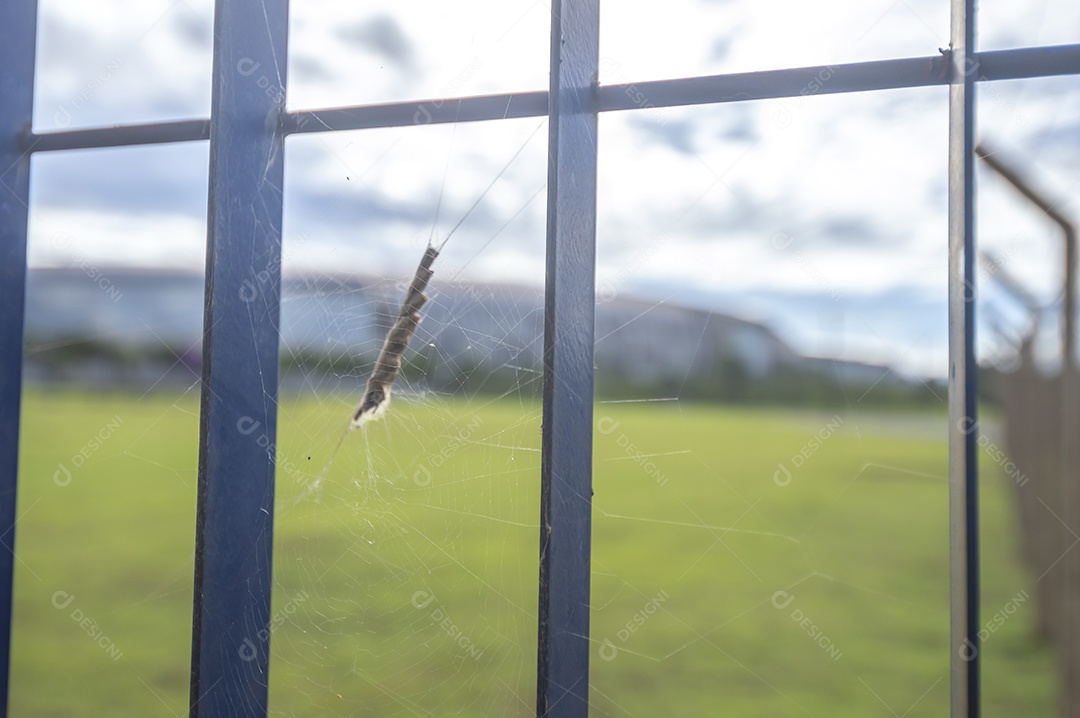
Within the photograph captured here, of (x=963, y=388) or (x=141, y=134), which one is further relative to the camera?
(x=141, y=134)

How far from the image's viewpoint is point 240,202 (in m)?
1.00

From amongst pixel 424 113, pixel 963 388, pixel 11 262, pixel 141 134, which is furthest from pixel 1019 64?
pixel 11 262

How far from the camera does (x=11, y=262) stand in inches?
49.3

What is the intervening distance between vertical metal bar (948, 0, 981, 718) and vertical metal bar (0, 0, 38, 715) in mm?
1557

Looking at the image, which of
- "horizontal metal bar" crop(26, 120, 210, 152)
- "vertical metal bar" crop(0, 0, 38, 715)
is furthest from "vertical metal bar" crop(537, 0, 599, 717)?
"vertical metal bar" crop(0, 0, 38, 715)

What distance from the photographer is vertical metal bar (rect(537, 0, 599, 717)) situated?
2.58ft

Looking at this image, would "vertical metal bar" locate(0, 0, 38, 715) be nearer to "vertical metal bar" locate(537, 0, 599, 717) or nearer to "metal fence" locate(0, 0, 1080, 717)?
"metal fence" locate(0, 0, 1080, 717)

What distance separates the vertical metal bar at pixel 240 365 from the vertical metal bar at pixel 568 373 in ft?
1.64

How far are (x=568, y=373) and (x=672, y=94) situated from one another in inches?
17.1

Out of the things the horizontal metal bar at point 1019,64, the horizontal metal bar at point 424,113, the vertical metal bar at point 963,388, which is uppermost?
the horizontal metal bar at point 424,113

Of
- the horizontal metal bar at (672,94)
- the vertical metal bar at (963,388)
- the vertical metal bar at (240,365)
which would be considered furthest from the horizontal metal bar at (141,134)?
the vertical metal bar at (963,388)

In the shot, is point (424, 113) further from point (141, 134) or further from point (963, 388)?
point (963, 388)

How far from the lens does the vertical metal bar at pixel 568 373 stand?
2.58ft

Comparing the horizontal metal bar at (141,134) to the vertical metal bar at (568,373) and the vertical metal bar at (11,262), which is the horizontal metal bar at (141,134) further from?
the vertical metal bar at (568,373)
